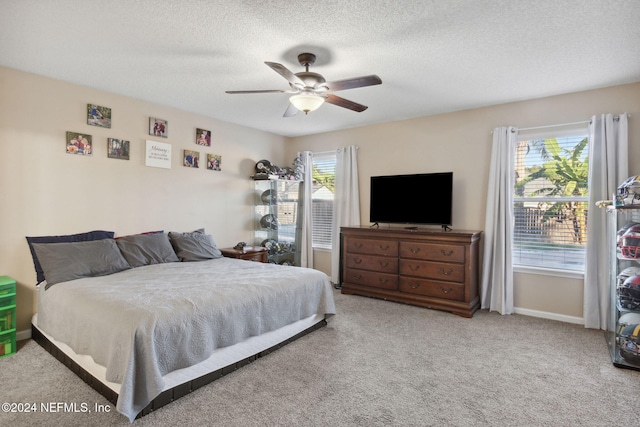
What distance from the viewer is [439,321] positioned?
3.69m

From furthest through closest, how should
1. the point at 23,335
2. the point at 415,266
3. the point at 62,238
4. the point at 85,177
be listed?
the point at 415,266 → the point at 85,177 → the point at 62,238 → the point at 23,335

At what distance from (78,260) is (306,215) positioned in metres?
3.31

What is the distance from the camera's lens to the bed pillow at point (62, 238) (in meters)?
3.08

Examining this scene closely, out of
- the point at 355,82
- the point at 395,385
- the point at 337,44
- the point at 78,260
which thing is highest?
the point at 337,44

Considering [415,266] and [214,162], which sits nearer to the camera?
[415,266]

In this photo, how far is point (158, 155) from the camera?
166 inches

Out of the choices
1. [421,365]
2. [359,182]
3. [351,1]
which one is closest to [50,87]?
[351,1]

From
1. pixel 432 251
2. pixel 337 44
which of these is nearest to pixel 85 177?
pixel 337 44

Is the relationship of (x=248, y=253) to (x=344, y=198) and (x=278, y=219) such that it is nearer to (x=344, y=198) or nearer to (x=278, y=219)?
(x=278, y=219)

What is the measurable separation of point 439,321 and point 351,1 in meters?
3.16

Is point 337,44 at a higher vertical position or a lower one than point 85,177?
higher

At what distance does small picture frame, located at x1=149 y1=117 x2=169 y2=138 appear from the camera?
4.16m

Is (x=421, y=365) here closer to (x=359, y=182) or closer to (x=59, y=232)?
(x=359, y=182)

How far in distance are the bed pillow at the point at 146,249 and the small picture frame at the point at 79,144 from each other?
3.22 ft
